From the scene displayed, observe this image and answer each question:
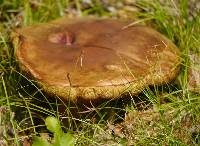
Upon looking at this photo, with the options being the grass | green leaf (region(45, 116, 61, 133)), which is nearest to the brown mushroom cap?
the grass

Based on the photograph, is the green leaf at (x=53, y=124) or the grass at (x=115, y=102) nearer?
the green leaf at (x=53, y=124)

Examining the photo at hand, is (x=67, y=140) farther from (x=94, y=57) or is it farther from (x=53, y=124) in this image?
(x=94, y=57)

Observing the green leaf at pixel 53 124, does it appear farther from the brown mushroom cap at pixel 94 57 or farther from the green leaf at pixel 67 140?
the brown mushroom cap at pixel 94 57

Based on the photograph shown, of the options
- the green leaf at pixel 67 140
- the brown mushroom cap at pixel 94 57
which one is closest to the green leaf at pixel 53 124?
the green leaf at pixel 67 140

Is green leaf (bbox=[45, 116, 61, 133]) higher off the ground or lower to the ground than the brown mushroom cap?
lower

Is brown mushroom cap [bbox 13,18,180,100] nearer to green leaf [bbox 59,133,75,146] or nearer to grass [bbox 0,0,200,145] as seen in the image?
grass [bbox 0,0,200,145]
